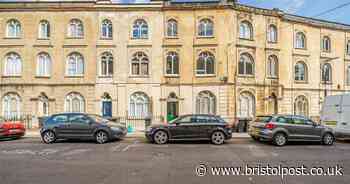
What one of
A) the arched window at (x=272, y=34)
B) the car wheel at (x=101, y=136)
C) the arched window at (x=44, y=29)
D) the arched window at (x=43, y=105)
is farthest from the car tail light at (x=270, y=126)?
the arched window at (x=44, y=29)

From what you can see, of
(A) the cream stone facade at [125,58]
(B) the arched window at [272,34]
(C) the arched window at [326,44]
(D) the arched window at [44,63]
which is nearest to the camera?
(A) the cream stone facade at [125,58]

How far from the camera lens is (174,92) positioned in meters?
Result: 27.0

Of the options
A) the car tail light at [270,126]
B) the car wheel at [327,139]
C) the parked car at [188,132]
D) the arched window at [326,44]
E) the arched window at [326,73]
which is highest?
the arched window at [326,44]

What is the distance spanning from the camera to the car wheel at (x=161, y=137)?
15992 mm

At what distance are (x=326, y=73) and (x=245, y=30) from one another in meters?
11.0

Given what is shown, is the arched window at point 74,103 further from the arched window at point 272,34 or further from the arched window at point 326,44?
the arched window at point 326,44

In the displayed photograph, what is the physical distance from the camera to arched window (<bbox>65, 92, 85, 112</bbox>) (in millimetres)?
27219

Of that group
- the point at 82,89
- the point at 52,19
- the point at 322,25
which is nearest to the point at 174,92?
the point at 82,89

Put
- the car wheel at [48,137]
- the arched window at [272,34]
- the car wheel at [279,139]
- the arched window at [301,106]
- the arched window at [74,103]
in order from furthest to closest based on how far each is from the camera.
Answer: the arched window at [301,106] → the arched window at [272,34] → the arched window at [74,103] → the car wheel at [48,137] → the car wheel at [279,139]

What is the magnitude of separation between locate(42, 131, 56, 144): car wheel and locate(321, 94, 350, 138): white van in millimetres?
15822

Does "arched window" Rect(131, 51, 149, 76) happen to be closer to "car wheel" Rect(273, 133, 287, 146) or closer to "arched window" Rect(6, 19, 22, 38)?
"arched window" Rect(6, 19, 22, 38)

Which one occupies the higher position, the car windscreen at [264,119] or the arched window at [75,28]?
the arched window at [75,28]

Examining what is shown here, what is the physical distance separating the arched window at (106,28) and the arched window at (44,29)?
4780mm

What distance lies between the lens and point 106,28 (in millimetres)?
27422
